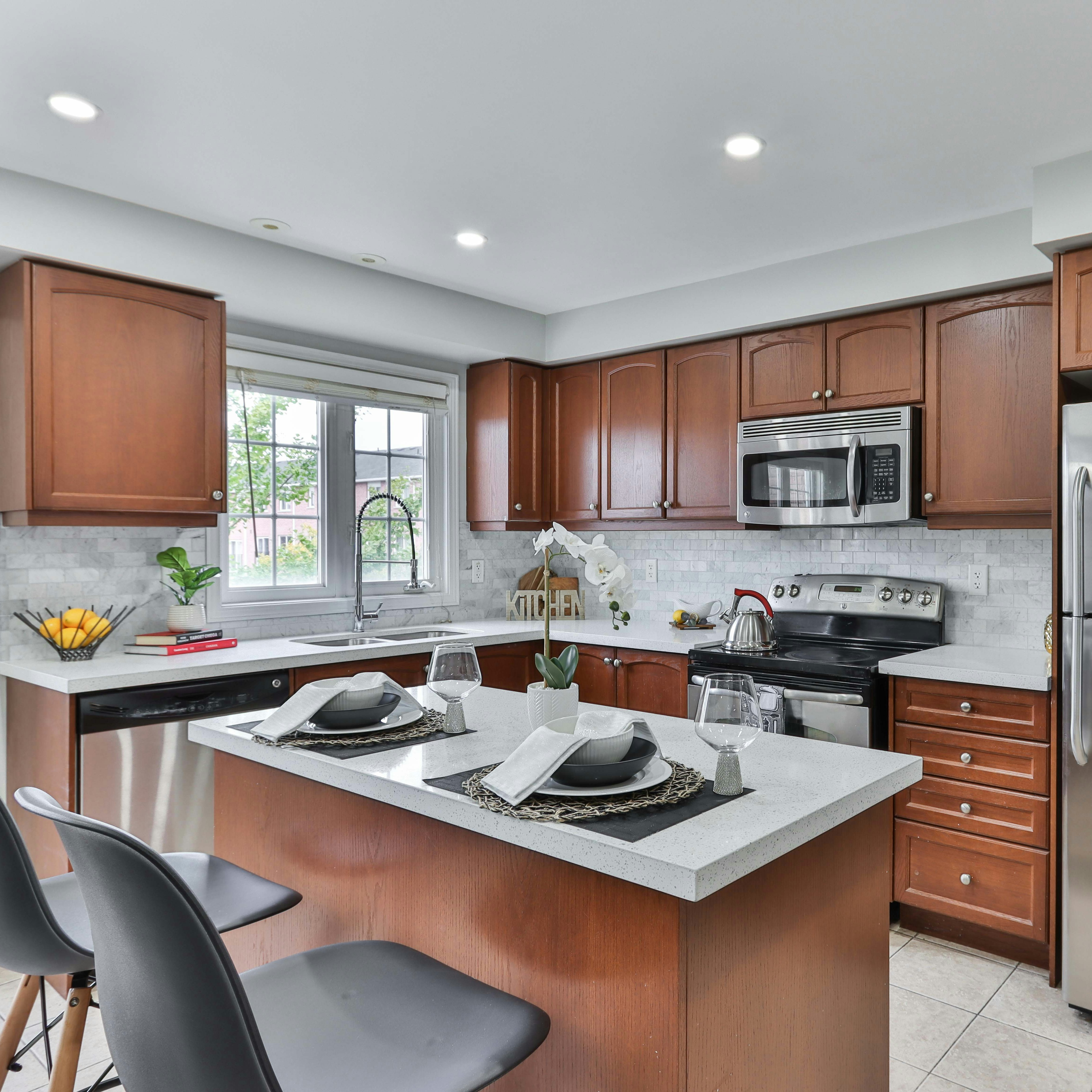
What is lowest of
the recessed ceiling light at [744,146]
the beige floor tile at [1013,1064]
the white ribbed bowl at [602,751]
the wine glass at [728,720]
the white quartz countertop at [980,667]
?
the beige floor tile at [1013,1064]

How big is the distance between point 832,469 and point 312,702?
2397mm

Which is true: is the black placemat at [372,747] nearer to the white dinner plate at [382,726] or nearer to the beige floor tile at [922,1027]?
the white dinner plate at [382,726]

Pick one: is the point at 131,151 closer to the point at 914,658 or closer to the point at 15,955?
the point at 15,955

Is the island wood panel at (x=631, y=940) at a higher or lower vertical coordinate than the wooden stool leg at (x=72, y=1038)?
higher

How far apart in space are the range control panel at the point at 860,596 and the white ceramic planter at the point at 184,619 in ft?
7.93

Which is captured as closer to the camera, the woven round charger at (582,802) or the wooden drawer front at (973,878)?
the woven round charger at (582,802)

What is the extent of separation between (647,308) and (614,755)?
9.85 feet

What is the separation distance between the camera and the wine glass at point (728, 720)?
131 cm

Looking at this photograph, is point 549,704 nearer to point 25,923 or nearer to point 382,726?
point 382,726

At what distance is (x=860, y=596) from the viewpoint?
144 inches

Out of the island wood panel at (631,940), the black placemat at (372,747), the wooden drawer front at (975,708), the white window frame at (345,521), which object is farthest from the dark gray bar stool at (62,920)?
the wooden drawer front at (975,708)

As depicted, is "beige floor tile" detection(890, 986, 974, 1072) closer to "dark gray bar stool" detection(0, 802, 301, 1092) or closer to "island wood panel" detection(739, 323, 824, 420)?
"dark gray bar stool" detection(0, 802, 301, 1092)

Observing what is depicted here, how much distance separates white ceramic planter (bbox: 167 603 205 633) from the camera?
10.5 ft

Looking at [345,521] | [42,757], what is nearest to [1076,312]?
[345,521]
